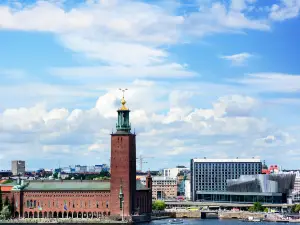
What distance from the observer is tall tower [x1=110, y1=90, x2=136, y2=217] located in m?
126

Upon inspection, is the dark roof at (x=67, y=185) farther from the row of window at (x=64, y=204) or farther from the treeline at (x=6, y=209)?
the treeline at (x=6, y=209)

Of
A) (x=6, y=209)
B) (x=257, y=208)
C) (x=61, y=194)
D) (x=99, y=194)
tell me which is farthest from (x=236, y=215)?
(x=6, y=209)

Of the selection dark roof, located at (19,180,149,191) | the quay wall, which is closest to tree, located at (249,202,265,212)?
the quay wall

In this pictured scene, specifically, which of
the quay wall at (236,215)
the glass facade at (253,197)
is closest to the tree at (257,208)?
the quay wall at (236,215)

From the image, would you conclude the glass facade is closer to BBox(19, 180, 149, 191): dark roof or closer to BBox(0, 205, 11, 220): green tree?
BBox(19, 180, 149, 191): dark roof

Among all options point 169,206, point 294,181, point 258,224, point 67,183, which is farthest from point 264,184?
point 67,183

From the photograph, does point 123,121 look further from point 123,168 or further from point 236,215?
point 236,215

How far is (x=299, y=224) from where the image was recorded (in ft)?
434

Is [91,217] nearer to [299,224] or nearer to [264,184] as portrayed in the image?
[299,224]

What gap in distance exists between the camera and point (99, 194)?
130m

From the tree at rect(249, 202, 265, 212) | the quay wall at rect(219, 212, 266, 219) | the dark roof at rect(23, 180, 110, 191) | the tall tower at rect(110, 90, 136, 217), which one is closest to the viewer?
the tall tower at rect(110, 90, 136, 217)

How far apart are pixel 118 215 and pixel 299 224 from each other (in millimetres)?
30757

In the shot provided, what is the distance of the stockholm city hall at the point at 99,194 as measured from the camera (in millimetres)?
126312

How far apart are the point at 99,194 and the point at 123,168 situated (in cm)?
731
